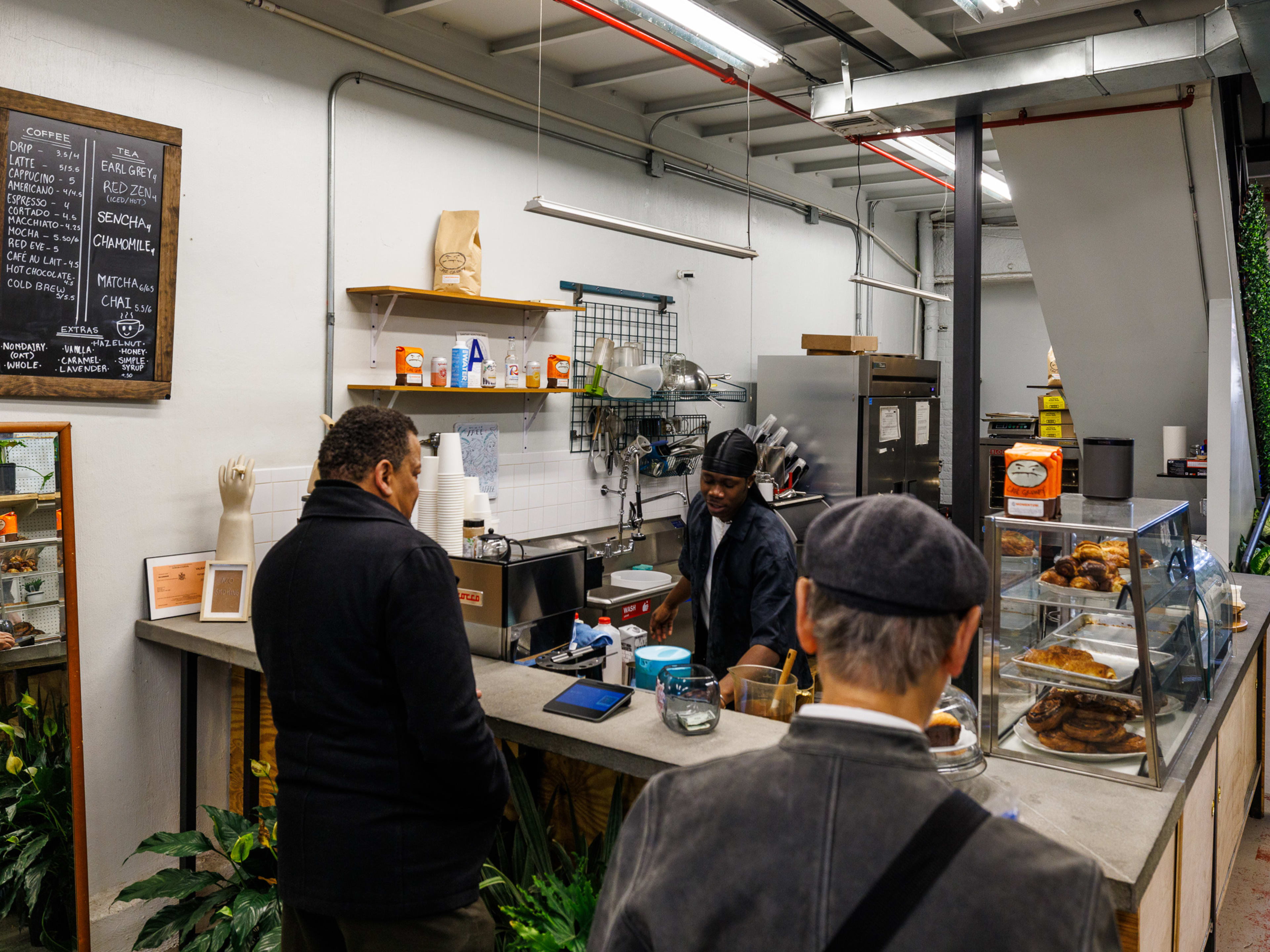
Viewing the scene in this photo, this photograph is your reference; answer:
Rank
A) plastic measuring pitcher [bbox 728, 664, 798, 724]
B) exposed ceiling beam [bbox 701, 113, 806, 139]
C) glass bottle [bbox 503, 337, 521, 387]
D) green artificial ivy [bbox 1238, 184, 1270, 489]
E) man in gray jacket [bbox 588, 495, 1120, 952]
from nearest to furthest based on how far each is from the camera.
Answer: man in gray jacket [bbox 588, 495, 1120, 952] < plastic measuring pitcher [bbox 728, 664, 798, 724] < glass bottle [bbox 503, 337, 521, 387] < green artificial ivy [bbox 1238, 184, 1270, 489] < exposed ceiling beam [bbox 701, 113, 806, 139]

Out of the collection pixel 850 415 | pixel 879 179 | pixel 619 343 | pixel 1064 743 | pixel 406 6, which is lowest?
pixel 1064 743

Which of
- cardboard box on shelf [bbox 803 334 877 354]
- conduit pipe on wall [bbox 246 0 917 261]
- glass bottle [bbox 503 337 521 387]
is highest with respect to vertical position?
conduit pipe on wall [bbox 246 0 917 261]

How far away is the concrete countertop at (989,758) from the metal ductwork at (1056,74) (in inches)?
81.6

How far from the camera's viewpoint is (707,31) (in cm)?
323

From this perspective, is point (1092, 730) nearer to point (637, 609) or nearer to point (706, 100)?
point (637, 609)

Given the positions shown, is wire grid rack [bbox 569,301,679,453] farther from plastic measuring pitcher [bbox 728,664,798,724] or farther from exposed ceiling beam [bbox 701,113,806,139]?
plastic measuring pitcher [bbox 728,664,798,724]

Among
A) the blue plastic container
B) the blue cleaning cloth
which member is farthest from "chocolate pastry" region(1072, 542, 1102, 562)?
the blue cleaning cloth

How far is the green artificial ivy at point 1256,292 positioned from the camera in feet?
17.2

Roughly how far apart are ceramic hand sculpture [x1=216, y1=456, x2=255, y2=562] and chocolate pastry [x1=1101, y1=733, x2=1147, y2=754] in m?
2.65

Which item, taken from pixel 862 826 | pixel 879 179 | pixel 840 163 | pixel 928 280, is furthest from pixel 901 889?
pixel 928 280

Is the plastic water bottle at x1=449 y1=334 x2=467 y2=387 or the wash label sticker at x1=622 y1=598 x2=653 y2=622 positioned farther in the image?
the wash label sticker at x1=622 y1=598 x2=653 y2=622

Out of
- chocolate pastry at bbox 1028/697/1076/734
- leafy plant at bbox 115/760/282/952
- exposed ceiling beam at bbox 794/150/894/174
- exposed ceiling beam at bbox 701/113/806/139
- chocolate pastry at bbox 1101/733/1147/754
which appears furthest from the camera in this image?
exposed ceiling beam at bbox 794/150/894/174

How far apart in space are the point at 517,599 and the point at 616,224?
1585 millimetres

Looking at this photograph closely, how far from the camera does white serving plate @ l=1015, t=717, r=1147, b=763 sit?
2.11 meters
